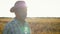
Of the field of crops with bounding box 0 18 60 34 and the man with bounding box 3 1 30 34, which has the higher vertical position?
the man with bounding box 3 1 30 34

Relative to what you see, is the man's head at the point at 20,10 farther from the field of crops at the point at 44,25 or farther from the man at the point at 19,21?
the field of crops at the point at 44,25

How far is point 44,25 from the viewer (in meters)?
1.77

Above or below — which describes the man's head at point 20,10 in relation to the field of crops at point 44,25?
above

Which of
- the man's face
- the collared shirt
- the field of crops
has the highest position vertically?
the man's face

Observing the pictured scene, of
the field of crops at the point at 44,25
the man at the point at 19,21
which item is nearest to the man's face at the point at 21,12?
the man at the point at 19,21

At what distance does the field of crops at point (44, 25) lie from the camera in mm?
1725

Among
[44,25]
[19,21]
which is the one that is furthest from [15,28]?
[44,25]

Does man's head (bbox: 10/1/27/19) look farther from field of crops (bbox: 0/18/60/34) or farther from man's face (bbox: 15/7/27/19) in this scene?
field of crops (bbox: 0/18/60/34)

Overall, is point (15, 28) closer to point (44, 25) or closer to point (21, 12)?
point (21, 12)

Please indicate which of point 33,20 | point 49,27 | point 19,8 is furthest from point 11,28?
point 49,27

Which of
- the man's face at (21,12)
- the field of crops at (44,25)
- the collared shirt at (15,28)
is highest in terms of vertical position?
the man's face at (21,12)

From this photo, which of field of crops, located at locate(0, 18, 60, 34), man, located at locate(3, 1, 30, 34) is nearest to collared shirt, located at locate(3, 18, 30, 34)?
man, located at locate(3, 1, 30, 34)

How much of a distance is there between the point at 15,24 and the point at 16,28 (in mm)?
29

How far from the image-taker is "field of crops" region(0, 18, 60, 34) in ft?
5.66
